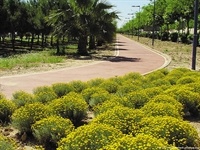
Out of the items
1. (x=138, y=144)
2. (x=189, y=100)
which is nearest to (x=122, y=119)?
(x=138, y=144)

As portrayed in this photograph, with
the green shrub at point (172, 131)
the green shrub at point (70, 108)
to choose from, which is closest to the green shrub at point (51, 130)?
the green shrub at point (70, 108)

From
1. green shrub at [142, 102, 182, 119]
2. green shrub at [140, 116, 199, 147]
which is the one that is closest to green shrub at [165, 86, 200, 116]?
green shrub at [142, 102, 182, 119]

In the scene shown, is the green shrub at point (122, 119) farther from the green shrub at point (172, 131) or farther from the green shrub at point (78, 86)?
the green shrub at point (78, 86)

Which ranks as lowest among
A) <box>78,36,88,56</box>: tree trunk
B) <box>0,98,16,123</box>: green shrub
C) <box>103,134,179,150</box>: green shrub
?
<box>0,98,16,123</box>: green shrub

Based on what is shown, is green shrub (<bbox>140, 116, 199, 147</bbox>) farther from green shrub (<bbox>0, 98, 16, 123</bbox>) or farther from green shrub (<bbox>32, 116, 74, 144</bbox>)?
green shrub (<bbox>0, 98, 16, 123</bbox>)

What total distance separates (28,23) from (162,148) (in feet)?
142

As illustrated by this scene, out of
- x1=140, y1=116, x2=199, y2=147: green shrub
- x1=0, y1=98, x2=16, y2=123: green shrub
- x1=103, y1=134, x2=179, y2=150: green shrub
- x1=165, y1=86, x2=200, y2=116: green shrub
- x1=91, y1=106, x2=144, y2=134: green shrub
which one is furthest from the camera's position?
x1=165, y1=86, x2=200, y2=116: green shrub

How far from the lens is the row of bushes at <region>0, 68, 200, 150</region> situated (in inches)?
173

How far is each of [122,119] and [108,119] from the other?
0.23m

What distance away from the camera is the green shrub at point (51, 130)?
17.9 feet

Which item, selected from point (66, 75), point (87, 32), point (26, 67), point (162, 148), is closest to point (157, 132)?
point (162, 148)

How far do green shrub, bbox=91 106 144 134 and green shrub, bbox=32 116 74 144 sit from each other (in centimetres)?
48

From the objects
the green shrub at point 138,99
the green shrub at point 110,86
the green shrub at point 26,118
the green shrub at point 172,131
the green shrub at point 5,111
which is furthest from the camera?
the green shrub at point 110,86

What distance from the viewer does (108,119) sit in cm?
548
